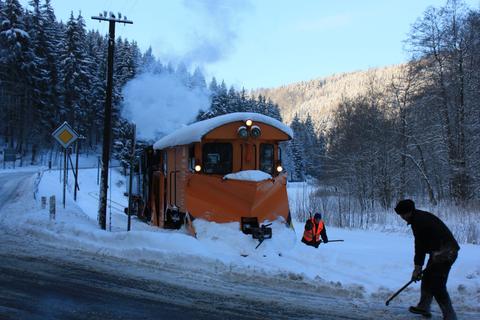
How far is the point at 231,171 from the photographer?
33.7 ft

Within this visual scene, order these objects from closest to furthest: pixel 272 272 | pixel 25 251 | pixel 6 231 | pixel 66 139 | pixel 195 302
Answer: pixel 195 302 → pixel 272 272 → pixel 25 251 → pixel 6 231 → pixel 66 139

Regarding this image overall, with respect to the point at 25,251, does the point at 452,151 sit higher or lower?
higher

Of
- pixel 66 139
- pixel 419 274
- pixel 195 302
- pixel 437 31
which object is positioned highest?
pixel 437 31

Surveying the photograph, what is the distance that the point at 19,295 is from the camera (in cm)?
619

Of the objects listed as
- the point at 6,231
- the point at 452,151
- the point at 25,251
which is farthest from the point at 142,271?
the point at 452,151

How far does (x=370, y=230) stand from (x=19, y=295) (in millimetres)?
11541

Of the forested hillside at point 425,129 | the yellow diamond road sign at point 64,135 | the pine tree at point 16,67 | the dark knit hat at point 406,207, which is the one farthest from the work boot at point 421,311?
the pine tree at point 16,67

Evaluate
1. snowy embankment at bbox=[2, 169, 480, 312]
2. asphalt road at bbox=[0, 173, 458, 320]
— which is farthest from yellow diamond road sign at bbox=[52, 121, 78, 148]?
asphalt road at bbox=[0, 173, 458, 320]

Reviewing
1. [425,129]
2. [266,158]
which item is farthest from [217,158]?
[425,129]

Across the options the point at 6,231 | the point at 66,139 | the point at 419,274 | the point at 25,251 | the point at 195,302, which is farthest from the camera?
the point at 66,139

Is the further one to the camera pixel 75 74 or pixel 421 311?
pixel 75 74

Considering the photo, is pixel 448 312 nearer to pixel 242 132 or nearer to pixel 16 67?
pixel 242 132

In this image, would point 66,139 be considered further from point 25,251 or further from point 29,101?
point 29,101

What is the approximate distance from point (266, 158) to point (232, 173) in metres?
0.93
